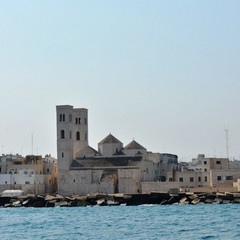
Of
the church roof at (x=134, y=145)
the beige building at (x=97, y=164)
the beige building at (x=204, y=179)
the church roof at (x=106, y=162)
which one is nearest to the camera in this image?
the beige building at (x=204, y=179)

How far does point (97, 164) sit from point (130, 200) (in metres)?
13.3

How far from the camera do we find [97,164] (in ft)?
305

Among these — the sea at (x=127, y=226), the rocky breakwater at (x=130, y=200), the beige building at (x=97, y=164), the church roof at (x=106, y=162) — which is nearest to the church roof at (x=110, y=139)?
the beige building at (x=97, y=164)

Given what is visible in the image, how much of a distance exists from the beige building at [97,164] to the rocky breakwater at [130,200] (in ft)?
27.3

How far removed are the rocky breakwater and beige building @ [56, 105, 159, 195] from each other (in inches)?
327

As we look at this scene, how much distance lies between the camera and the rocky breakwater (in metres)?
79.5

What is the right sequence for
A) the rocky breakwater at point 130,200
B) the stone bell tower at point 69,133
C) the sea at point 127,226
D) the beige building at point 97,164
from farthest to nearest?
the stone bell tower at point 69,133 → the beige building at point 97,164 → the rocky breakwater at point 130,200 → the sea at point 127,226

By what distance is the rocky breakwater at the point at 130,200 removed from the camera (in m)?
79.5

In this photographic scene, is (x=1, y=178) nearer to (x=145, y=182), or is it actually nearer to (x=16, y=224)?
(x=145, y=182)

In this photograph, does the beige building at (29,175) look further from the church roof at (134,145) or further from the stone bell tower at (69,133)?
the church roof at (134,145)

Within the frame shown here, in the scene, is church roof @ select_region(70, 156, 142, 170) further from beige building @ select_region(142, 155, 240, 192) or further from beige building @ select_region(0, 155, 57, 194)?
beige building @ select_region(0, 155, 57, 194)

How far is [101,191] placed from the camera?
90.4 metres

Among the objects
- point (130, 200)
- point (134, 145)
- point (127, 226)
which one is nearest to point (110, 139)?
point (134, 145)

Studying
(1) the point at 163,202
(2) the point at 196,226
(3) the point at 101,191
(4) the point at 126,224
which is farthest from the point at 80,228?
(3) the point at 101,191
